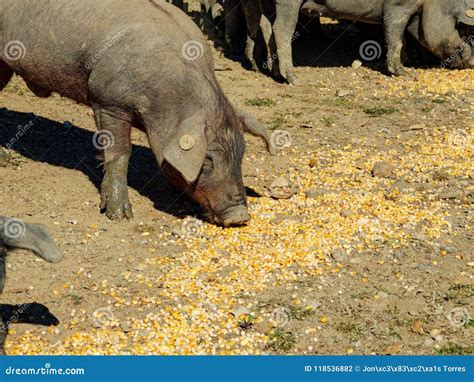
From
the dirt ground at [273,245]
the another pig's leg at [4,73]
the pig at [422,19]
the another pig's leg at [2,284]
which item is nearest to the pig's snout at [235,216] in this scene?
the dirt ground at [273,245]

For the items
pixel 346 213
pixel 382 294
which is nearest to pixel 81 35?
pixel 346 213

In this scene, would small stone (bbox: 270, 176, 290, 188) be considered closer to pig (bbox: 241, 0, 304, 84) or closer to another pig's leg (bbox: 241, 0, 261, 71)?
pig (bbox: 241, 0, 304, 84)

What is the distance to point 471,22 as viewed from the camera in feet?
41.9

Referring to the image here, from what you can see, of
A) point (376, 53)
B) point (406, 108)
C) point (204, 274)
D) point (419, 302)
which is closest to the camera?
point (419, 302)

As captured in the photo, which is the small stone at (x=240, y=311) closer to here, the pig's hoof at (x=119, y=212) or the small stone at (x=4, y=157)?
the pig's hoof at (x=119, y=212)

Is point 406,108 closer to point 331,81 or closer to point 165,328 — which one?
point 331,81

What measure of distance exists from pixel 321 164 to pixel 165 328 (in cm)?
381

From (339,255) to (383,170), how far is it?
2.00 metres

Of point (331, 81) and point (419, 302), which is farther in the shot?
point (331, 81)

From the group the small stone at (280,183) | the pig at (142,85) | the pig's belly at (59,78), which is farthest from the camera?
the small stone at (280,183)

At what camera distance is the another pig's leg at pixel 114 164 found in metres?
8.16

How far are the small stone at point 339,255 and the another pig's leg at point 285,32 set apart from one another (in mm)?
5454

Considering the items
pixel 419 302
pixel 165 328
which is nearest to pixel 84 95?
pixel 165 328

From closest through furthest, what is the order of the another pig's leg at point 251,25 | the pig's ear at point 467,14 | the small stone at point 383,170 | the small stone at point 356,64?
the small stone at point 383,170 < the pig's ear at point 467,14 < the another pig's leg at point 251,25 < the small stone at point 356,64
